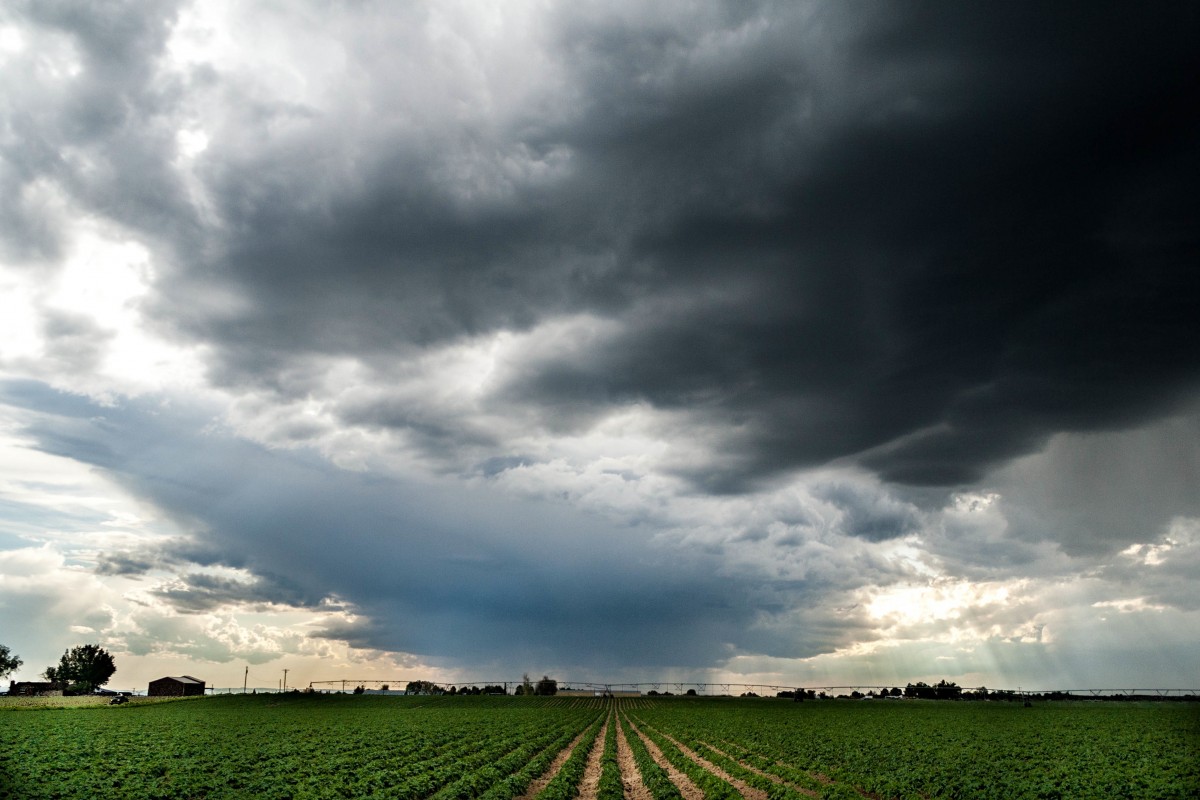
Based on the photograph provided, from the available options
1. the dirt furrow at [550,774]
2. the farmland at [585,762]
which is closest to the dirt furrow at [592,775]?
the farmland at [585,762]

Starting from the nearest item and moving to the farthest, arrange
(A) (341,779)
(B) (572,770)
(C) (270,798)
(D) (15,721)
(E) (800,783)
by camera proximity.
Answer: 1. (C) (270,798)
2. (A) (341,779)
3. (E) (800,783)
4. (B) (572,770)
5. (D) (15,721)

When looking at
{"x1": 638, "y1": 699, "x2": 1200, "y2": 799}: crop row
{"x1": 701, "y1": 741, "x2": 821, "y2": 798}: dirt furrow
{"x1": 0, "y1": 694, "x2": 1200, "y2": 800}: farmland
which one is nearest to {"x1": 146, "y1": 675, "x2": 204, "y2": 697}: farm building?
{"x1": 0, "y1": 694, "x2": 1200, "y2": 800}: farmland

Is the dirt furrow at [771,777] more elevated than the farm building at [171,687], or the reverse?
the dirt furrow at [771,777]

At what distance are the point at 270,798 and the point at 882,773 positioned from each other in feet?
109

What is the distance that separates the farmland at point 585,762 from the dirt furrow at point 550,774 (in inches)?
5.1

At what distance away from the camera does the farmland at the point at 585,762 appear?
3512 cm

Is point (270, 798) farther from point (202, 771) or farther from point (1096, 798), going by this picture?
point (1096, 798)

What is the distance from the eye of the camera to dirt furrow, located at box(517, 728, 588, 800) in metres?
35.9

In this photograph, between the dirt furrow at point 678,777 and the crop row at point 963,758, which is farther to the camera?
the crop row at point 963,758

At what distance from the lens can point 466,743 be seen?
58.7 meters

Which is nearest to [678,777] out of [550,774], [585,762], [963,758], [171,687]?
[550,774]

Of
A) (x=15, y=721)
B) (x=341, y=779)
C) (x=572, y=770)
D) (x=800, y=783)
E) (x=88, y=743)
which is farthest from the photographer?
(x=15, y=721)

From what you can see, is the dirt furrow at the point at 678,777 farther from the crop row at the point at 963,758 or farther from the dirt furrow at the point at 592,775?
the dirt furrow at the point at 592,775

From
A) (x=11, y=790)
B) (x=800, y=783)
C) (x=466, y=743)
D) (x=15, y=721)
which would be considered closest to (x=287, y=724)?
(x=15, y=721)
